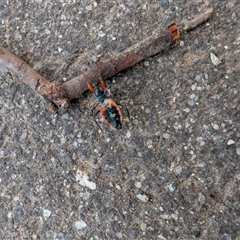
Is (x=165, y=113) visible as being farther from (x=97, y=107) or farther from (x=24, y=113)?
(x=24, y=113)

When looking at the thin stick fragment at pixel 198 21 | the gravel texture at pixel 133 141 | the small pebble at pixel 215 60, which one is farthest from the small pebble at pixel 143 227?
the thin stick fragment at pixel 198 21

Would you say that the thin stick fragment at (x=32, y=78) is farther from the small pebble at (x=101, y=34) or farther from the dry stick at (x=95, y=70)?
the small pebble at (x=101, y=34)

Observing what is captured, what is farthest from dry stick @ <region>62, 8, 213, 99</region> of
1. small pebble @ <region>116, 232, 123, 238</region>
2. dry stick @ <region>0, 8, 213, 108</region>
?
small pebble @ <region>116, 232, 123, 238</region>

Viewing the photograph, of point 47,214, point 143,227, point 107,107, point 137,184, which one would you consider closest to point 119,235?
point 143,227

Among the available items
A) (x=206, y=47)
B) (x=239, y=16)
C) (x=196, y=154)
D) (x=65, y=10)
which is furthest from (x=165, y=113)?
(x=65, y=10)

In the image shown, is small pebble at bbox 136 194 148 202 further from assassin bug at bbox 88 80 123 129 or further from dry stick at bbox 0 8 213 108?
dry stick at bbox 0 8 213 108

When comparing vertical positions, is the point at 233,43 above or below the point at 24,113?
below
